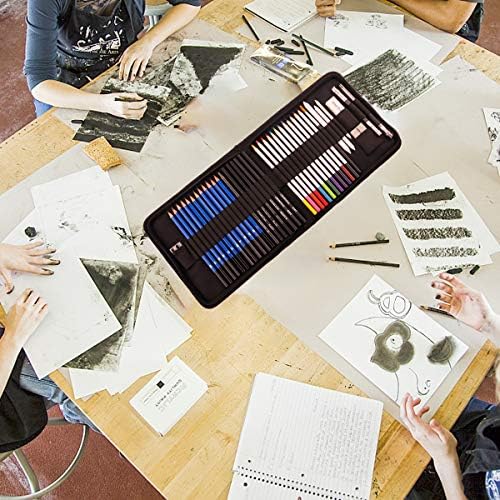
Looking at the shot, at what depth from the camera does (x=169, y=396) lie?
1.04 m

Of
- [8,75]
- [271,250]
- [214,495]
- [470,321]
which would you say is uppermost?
[271,250]

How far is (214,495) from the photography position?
0.96 meters

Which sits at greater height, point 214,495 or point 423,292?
point 423,292

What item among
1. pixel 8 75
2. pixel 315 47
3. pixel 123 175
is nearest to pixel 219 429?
pixel 123 175

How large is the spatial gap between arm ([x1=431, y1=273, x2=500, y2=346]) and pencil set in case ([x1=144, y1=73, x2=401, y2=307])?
10.1 inches

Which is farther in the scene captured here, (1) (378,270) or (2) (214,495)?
(1) (378,270)

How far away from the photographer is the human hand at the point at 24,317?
1074mm

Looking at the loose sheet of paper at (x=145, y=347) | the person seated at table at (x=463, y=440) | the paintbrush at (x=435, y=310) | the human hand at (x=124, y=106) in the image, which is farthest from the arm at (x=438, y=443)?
the human hand at (x=124, y=106)

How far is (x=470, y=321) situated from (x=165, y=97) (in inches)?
30.5

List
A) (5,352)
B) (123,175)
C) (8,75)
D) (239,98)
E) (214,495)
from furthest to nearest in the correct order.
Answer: (8,75) < (239,98) < (123,175) < (5,352) < (214,495)

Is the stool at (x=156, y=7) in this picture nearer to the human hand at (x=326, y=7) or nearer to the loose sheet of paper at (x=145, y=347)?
the human hand at (x=326, y=7)

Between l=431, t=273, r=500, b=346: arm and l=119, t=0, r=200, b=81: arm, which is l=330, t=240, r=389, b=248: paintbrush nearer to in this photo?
l=431, t=273, r=500, b=346: arm

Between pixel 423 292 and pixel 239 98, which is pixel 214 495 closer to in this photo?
pixel 423 292

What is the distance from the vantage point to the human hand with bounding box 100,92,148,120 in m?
1.32
